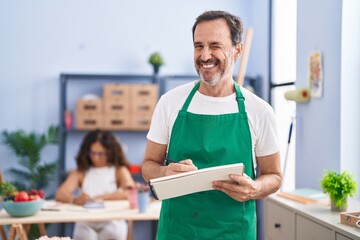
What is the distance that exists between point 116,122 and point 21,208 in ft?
5.43

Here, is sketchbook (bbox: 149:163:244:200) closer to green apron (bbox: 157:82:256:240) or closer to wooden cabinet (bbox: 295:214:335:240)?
green apron (bbox: 157:82:256:240)

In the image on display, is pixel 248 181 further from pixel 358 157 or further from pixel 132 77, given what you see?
pixel 132 77

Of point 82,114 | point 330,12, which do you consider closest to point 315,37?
point 330,12

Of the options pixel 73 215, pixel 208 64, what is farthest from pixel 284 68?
pixel 208 64

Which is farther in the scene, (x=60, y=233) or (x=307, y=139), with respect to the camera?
(x=60, y=233)

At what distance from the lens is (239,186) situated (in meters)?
1.74

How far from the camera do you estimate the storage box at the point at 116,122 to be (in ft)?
14.7

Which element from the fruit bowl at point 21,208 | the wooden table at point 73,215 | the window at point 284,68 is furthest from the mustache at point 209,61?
the window at point 284,68

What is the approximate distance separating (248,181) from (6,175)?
3.71 metres

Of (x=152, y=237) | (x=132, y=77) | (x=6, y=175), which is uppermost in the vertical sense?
(x=132, y=77)

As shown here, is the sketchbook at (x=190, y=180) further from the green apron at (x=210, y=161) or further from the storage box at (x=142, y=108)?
the storage box at (x=142, y=108)

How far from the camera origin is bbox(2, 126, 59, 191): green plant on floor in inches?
178

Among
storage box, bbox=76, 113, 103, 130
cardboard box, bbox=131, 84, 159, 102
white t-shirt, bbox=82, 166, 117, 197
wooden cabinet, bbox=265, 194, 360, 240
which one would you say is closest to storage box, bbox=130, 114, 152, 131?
cardboard box, bbox=131, 84, 159, 102

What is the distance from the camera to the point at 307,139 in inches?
136
